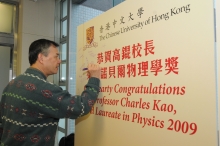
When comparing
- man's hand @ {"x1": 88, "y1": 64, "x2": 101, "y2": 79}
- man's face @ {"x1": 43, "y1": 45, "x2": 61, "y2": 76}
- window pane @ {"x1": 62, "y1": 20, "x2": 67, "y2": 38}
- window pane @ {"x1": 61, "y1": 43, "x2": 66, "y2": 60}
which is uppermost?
window pane @ {"x1": 62, "y1": 20, "x2": 67, "y2": 38}

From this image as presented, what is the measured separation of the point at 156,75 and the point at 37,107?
2.40 ft

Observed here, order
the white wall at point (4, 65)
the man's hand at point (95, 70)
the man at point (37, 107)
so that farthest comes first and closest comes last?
the white wall at point (4, 65) < the man's hand at point (95, 70) < the man at point (37, 107)

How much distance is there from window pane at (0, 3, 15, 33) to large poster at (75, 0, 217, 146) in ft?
6.03

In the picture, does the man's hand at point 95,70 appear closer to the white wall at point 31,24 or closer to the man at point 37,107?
the man at point 37,107

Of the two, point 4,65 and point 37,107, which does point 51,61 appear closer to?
point 37,107

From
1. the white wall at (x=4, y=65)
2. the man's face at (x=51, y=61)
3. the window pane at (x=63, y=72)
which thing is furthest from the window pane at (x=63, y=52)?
the man's face at (x=51, y=61)

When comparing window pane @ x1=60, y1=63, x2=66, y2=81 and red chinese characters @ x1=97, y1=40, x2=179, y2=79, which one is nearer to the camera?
red chinese characters @ x1=97, y1=40, x2=179, y2=79

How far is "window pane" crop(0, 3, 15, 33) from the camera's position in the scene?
2646 mm

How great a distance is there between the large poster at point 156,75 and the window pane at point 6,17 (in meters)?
1.84

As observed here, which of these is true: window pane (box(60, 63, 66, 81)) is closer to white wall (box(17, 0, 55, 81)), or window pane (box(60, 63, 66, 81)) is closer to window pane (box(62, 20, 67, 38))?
white wall (box(17, 0, 55, 81))

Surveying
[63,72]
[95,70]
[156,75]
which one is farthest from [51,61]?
[63,72]

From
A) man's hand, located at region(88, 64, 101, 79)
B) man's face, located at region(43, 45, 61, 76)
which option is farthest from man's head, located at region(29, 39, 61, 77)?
man's hand, located at region(88, 64, 101, 79)

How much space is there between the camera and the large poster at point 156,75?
75cm

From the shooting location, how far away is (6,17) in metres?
2.68
